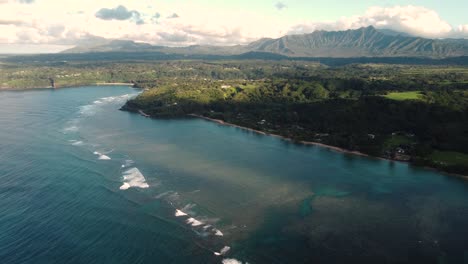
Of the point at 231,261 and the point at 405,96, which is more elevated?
the point at 405,96

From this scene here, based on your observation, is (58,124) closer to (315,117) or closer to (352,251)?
(315,117)

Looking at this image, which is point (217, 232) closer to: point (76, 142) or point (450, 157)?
point (450, 157)

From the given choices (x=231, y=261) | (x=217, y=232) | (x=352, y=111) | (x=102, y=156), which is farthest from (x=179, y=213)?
(x=352, y=111)

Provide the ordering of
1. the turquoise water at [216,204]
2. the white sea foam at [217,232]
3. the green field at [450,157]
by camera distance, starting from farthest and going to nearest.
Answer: the green field at [450,157]
the white sea foam at [217,232]
the turquoise water at [216,204]

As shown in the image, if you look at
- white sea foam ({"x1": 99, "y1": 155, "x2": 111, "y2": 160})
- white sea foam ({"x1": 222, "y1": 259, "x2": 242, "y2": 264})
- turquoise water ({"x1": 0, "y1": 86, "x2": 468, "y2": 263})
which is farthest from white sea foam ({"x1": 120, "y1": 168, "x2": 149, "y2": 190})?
white sea foam ({"x1": 222, "y1": 259, "x2": 242, "y2": 264})

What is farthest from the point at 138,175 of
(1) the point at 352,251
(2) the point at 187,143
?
(1) the point at 352,251

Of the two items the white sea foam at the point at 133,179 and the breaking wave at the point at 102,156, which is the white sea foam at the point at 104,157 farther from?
the white sea foam at the point at 133,179

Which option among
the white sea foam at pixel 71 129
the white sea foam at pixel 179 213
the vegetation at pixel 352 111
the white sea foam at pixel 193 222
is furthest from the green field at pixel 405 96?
the white sea foam at pixel 71 129
